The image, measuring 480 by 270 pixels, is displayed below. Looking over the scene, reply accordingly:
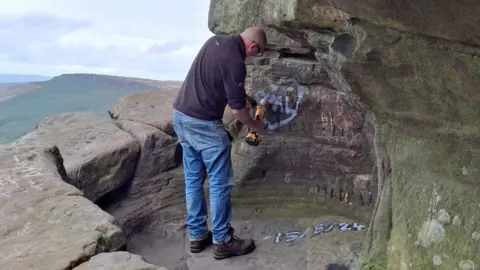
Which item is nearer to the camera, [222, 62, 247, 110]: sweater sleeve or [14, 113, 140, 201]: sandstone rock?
[222, 62, 247, 110]: sweater sleeve

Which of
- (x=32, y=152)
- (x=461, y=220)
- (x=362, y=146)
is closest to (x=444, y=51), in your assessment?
(x=461, y=220)

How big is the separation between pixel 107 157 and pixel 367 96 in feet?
8.53

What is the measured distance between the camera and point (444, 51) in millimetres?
1702

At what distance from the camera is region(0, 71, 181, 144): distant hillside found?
18.9 ft

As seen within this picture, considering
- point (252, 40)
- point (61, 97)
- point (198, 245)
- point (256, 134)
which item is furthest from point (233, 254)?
point (61, 97)

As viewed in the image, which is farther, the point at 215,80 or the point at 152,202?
the point at 152,202

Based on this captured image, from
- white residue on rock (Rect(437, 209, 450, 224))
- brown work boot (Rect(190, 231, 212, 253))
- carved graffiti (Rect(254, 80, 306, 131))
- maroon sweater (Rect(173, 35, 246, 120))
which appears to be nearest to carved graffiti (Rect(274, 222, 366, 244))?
brown work boot (Rect(190, 231, 212, 253))

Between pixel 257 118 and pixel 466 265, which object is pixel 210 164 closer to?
pixel 257 118

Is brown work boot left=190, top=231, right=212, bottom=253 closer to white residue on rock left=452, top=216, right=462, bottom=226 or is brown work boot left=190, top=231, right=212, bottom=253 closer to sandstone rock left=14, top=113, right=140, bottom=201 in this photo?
sandstone rock left=14, top=113, right=140, bottom=201

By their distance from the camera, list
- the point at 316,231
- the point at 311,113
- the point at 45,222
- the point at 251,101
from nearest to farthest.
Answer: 1. the point at 45,222
2. the point at 316,231
3. the point at 251,101
4. the point at 311,113

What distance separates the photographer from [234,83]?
10.1ft

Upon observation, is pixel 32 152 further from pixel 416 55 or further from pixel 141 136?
pixel 416 55

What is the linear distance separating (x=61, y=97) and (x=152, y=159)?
2673 mm

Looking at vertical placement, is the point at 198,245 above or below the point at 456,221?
below
